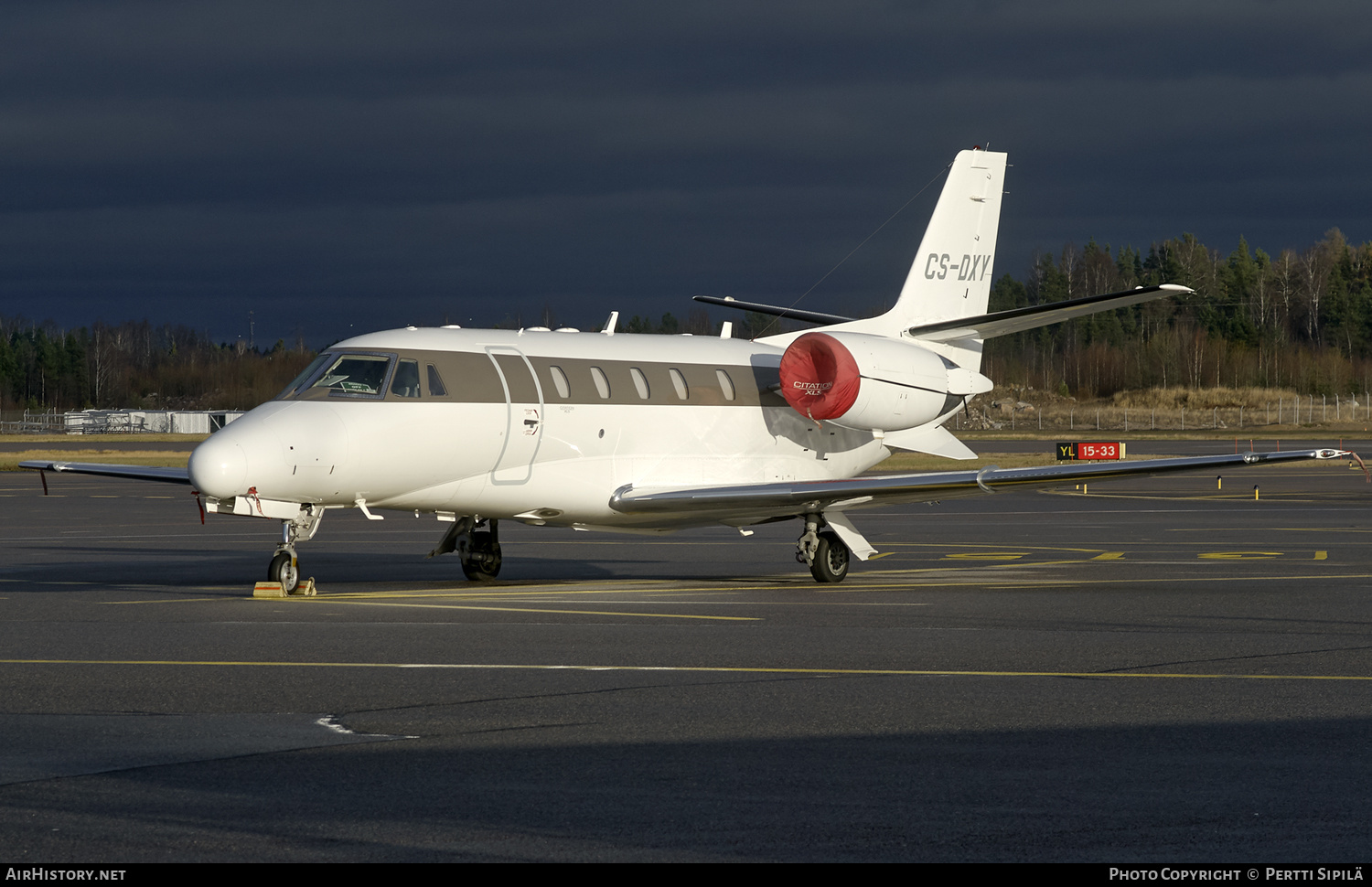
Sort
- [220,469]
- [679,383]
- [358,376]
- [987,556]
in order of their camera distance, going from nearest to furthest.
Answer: [220,469], [358,376], [679,383], [987,556]

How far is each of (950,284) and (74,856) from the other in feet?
64.2

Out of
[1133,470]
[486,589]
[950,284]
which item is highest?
[950,284]

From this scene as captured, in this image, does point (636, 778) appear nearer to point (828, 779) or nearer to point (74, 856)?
point (828, 779)

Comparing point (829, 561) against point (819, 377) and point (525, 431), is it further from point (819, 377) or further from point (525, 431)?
point (525, 431)

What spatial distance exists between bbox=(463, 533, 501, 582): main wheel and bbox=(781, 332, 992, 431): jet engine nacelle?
15.2 ft

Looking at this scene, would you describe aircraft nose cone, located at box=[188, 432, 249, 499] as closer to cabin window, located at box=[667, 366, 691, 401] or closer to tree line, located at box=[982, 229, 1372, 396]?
cabin window, located at box=[667, 366, 691, 401]

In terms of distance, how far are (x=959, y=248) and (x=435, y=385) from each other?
981 centimetres

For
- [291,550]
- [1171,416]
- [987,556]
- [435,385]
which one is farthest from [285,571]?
[1171,416]

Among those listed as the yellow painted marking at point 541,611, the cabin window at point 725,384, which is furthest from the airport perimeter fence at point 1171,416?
the yellow painted marking at point 541,611

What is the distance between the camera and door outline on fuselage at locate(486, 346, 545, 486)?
18.4m

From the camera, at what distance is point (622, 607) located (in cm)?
1630

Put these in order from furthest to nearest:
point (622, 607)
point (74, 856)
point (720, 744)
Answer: point (622, 607) < point (720, 744) < point (74, 856)

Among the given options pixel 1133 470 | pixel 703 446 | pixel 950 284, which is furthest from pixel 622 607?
pixel 950 284

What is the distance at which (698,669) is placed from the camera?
11.7m
